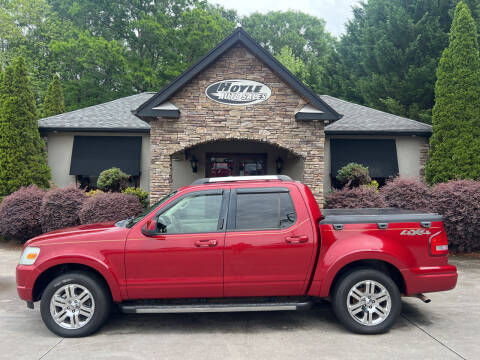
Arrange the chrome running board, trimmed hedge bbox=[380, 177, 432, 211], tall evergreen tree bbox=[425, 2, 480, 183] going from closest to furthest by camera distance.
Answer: the chrome running board < trimmed hedge bbox=[380, 177, 432, 211] < tall evergreen tree bbox=[425, 2, 480, 183]

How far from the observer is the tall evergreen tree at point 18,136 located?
11.0m

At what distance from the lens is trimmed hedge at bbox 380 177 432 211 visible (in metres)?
9.38

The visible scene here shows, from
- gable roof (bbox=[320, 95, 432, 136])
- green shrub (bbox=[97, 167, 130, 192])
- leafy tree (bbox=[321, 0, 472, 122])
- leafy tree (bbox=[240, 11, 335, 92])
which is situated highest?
leafy tree (bbox=[240, 11, 335, 92])

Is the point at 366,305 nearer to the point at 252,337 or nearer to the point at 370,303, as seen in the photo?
the point at 370,303

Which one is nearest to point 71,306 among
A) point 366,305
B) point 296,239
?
point 296,239

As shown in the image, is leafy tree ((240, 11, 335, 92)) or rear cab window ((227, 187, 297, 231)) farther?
leafy tree ((240, 11, 335, 92))

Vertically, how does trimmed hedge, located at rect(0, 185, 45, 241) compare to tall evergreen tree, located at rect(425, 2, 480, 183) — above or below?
below

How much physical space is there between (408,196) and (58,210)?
9265mm

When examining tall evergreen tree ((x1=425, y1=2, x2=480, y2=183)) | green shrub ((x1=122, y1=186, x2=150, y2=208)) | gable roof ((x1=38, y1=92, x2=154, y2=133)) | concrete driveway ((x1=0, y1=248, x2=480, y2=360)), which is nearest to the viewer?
concrete driveway ((x1=0, y1=248, x2=480, y2=360))

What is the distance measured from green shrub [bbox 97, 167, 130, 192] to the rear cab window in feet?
23.4

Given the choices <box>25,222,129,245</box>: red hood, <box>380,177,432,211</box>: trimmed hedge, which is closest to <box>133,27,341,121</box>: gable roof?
<box>380,177,432,211</box>: trimmed hedge

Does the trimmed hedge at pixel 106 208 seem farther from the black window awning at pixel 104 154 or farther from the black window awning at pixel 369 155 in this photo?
the black window awning at pixel 369 155

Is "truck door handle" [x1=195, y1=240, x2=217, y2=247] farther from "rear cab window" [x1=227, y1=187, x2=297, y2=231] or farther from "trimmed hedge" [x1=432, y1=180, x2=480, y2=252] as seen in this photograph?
"trimmed hedge" [x1=432, y1=180, x2=480, y2=252]

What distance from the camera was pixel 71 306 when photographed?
14.5 ft
